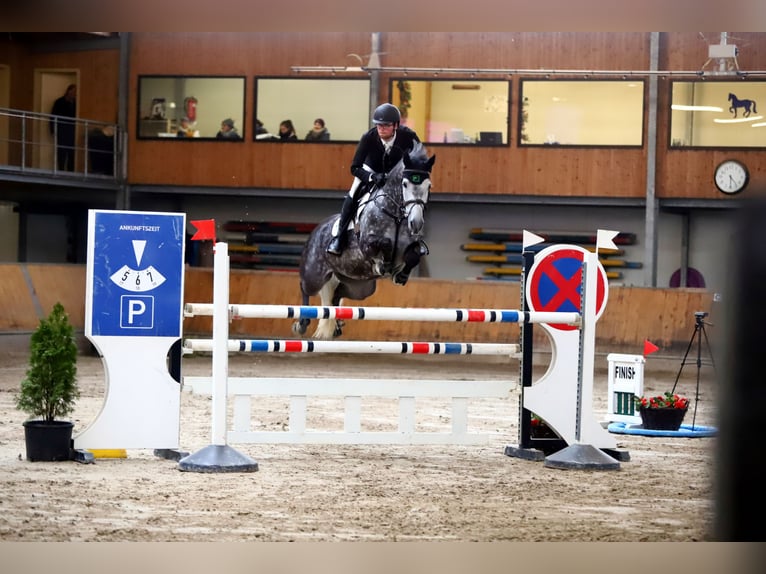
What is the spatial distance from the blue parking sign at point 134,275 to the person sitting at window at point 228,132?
14658 mm

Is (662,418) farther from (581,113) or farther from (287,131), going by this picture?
(287,131)

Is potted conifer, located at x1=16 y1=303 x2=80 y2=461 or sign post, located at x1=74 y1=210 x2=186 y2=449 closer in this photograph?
potted conifer, located at x1=16 y1=303 x2=80 y2=461

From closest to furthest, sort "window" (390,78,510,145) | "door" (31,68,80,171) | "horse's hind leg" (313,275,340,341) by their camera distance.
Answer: "horse's hind leg" (313,275,340,341) → "window" (390,78,510,145) → "door" (31,68,80,171)

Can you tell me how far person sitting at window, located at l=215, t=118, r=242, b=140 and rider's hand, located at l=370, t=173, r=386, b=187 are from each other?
42.9 ft

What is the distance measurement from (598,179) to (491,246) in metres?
2.41

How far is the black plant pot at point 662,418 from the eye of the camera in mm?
8609

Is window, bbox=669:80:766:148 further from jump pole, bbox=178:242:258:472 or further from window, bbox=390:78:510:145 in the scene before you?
jump pole, bbox=178:242:258:472

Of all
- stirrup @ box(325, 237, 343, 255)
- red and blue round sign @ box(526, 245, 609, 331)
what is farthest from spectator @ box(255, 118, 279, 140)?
red and blue round sign @ box(526, 245, 609, 331)

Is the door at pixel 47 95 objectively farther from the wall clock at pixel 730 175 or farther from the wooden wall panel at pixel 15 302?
the wall clock at pixel 730 175

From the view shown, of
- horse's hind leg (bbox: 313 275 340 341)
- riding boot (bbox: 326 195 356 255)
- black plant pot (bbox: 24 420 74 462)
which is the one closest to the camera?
black plant pot (bbox: 24 420 74 462)

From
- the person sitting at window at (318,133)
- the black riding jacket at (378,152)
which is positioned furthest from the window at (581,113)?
the black riding jacket at (378,152)

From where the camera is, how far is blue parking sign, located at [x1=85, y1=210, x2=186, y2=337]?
652cm

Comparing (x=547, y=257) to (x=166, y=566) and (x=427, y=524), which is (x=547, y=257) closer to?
(x=427, y=524)

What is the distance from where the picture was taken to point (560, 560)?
3111mm
